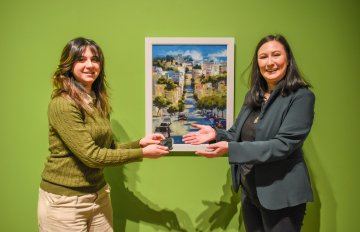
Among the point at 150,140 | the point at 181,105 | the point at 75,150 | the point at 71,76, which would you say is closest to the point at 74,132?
the point at 75,150

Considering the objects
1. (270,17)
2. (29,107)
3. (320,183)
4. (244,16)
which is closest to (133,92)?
(29,107)

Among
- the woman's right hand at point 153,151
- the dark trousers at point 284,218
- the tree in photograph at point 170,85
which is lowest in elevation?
the dark trousers at point 284,218

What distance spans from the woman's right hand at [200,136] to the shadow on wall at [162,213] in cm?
50

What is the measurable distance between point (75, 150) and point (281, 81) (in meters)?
1.01

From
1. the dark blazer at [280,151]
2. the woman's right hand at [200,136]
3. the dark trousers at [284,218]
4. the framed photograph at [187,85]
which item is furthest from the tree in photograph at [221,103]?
the dark trousers at [284,218]

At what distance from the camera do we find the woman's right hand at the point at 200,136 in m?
1.66

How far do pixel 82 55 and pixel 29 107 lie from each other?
73 cm

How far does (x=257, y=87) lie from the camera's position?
171 centimetres

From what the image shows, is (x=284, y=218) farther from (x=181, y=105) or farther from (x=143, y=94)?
(x=143, y=94)

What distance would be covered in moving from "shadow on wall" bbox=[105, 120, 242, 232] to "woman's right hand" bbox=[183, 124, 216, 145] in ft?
1.65

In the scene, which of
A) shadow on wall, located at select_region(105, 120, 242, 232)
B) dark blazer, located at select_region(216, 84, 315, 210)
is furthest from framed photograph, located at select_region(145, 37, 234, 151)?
dark blazer, located at select_region(216, 84, 315, 210)

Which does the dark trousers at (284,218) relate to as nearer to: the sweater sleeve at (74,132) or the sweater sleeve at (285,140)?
the sweater sleeve at (285,140)

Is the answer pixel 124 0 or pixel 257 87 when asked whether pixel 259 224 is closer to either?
pixel 257 87

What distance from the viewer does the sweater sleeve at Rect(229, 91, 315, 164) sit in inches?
55.7
